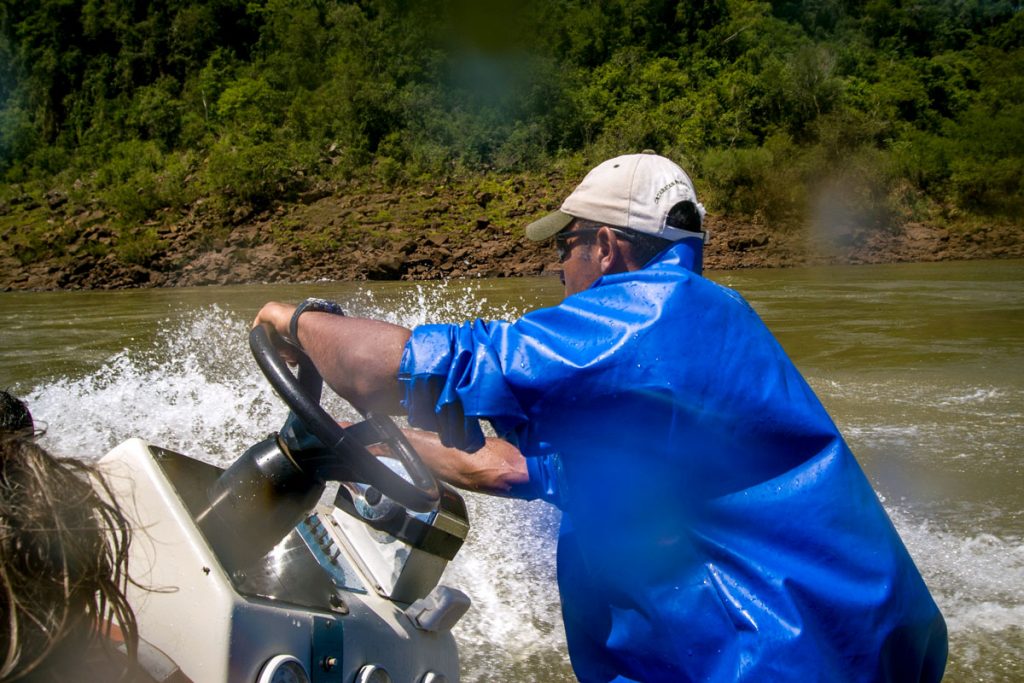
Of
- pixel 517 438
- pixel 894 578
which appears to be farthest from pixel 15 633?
pixel 894 578

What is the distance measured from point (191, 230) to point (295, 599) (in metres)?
26.5

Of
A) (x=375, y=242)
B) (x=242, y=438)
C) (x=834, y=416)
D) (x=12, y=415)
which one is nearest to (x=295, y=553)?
(x=12, y=415)

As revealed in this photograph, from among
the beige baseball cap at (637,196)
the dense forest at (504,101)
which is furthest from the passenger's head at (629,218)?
the dense forest at (504,101)

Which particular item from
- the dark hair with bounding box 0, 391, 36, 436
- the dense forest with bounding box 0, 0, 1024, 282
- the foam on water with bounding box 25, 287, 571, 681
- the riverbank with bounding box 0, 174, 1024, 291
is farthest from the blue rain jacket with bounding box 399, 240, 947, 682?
the dense forest with bounding box 0, 0, 1024, 282

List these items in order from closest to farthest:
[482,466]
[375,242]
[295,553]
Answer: [295,553] < [482,466] < [375,242]

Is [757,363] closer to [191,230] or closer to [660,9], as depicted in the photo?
[191,230]

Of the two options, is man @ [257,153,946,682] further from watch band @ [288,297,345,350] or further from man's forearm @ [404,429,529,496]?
man's forearm @ [404,429,529,496]

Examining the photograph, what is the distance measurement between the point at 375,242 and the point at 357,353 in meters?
23.6

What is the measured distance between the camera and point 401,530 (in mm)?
1703

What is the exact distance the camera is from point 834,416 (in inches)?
245

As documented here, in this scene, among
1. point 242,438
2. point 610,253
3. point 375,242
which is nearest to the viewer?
point 610,253

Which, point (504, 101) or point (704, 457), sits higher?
point (704, 457)

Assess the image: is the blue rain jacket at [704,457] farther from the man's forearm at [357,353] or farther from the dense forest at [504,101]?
the dense forest at [504,101]

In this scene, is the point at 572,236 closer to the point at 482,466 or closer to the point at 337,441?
the point at 337,441
